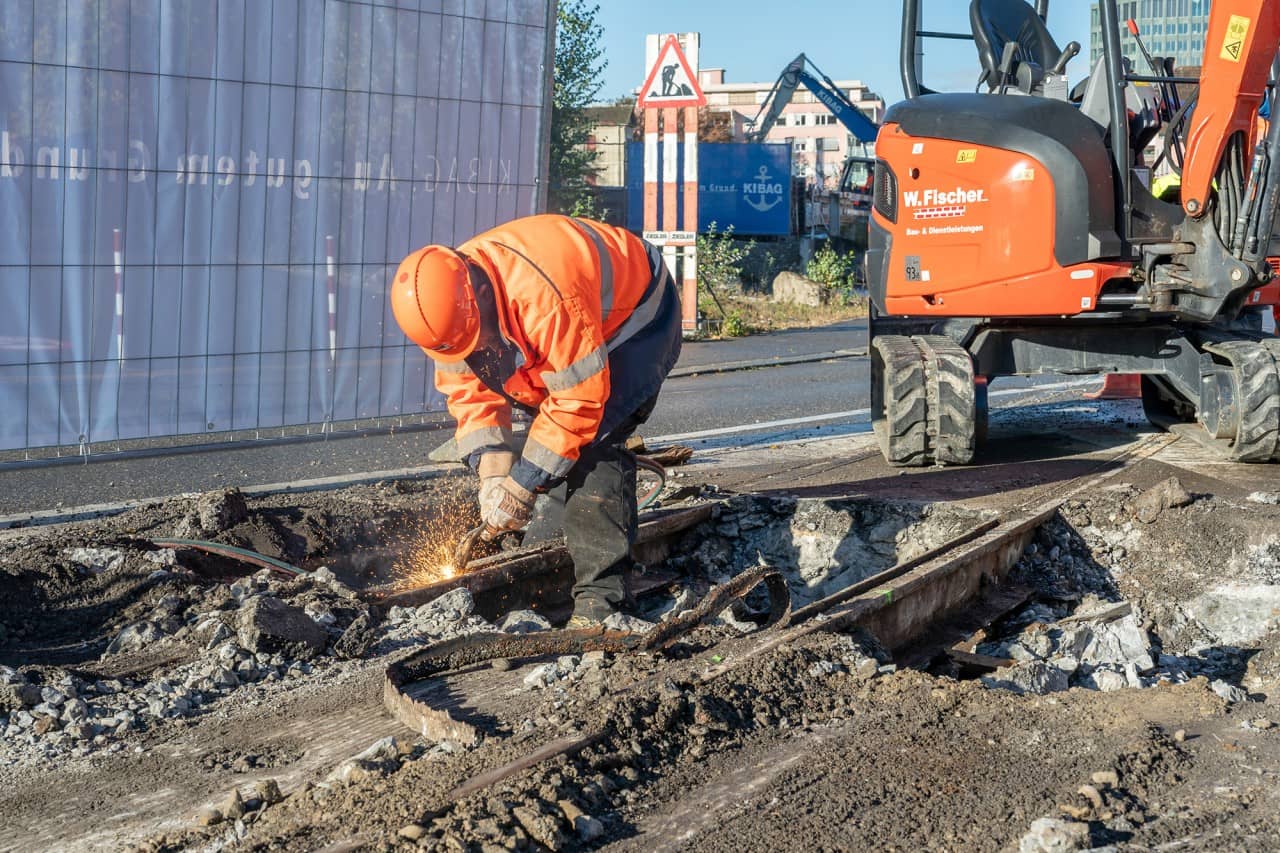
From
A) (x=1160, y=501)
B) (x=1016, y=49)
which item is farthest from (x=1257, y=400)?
(x=1016, y=49)

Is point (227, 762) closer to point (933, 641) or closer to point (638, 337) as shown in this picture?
point (638, 337)

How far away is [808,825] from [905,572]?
98.7 inches

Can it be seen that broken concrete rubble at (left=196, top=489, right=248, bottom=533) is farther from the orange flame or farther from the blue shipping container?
the blue shipping container

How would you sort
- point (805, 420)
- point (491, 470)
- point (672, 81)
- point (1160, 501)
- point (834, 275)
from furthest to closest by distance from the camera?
point (834, 275), point (672, 81), point (805, 420), point (1160, 501), point (491, 470)

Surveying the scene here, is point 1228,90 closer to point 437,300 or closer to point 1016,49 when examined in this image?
point 1016,49

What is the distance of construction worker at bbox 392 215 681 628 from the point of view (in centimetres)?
445

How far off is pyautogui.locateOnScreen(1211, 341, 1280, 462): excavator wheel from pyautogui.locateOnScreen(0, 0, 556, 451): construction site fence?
13.5 feet

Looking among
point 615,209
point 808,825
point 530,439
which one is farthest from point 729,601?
point 615,209

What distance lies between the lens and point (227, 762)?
A: 3.50 meters

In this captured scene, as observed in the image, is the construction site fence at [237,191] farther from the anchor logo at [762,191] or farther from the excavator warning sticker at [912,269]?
the anchor logo at [762,191]

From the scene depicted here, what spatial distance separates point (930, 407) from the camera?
304 inches

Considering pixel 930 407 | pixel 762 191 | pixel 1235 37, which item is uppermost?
pixel 762 191

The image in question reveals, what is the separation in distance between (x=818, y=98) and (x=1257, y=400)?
21.3 meters

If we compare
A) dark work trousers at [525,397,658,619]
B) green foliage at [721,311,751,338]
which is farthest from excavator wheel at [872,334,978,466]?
green foliage at [721,311,751,338]
